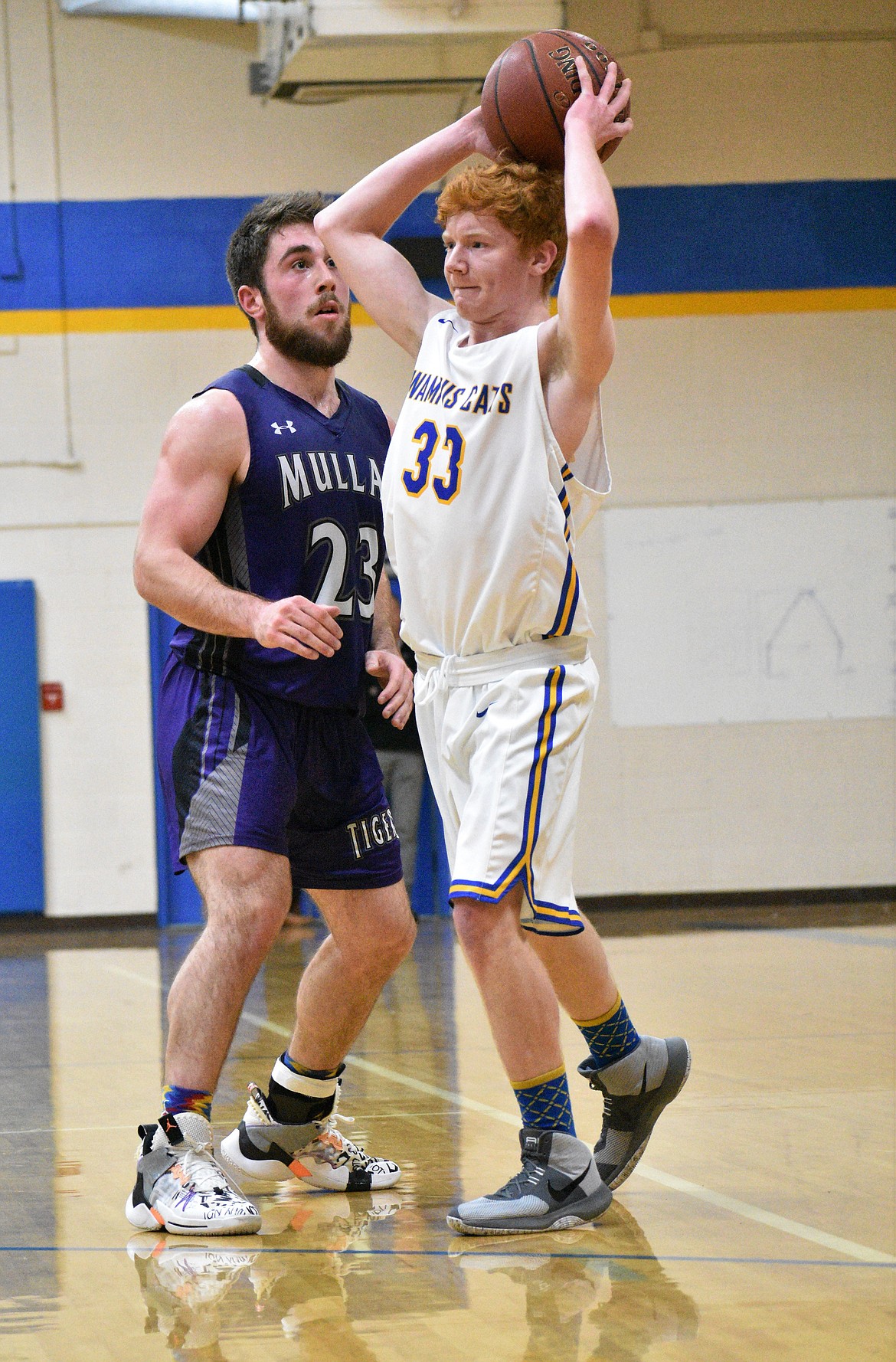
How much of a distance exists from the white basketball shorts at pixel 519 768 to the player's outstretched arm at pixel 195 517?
30cm

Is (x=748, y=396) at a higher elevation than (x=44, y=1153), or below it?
higher

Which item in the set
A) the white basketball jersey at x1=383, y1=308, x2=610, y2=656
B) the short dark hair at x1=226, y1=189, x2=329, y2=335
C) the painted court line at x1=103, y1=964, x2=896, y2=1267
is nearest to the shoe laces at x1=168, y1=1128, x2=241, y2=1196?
the painted court line at x1=103, y1=964, x2=896, y2=1267

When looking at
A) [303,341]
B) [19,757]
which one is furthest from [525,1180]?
[19,757]

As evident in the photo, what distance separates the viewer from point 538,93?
2887 mm

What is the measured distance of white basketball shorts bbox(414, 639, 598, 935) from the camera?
2.70m

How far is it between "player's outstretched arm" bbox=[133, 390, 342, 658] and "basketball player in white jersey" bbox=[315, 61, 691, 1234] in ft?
0.93

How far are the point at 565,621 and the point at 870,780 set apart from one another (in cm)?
838

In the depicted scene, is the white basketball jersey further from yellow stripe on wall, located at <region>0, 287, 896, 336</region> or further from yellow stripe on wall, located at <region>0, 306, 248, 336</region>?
yellow stripe on wall, located at <region>0, 306, 248, 336</region>

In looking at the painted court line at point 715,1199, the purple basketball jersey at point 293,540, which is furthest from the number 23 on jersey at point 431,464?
the painted court line at point 715,1199

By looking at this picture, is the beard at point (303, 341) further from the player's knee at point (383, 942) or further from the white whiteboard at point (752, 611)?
the white whiteboard at point (752, 611)

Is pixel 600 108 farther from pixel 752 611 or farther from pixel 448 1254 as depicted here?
pixel 752 611

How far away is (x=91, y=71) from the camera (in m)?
10.4

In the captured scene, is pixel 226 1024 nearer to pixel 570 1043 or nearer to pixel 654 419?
pixel 570 1043

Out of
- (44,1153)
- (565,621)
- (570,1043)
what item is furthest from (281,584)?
(570,1043)
